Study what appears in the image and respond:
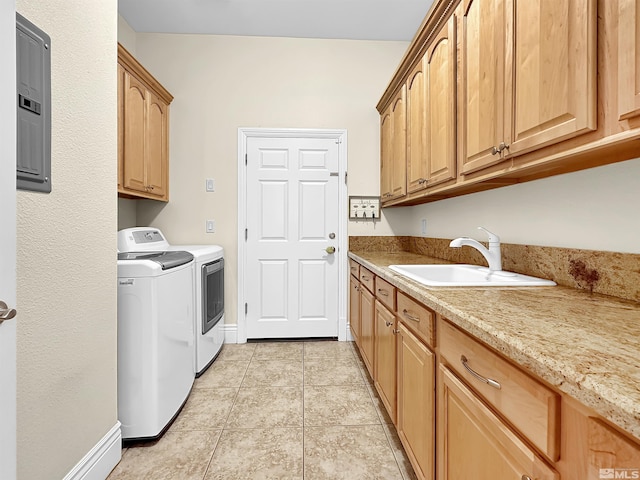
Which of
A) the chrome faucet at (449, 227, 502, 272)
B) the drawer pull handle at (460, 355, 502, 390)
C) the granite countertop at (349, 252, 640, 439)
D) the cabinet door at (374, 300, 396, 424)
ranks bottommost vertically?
the cabinet door at (374, 300, 396, 424)

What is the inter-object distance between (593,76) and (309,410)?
196 centimetres

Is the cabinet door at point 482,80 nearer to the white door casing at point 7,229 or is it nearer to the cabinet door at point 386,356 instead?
the cabinet door at point 386,356

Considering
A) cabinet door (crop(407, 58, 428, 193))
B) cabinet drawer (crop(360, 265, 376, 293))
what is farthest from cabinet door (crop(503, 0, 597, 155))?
cabinet drawer (crop(360, 265, 376, 293))

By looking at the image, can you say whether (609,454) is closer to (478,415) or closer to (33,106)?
(478,415)

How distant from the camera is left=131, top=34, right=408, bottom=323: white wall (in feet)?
9.66

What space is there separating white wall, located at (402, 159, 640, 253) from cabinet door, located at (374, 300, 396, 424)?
0.78m

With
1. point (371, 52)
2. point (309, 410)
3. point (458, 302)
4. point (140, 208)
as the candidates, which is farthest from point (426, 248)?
point (140, 208)

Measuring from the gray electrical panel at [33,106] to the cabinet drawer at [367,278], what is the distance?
5.54 feet

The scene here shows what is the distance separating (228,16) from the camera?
2.68 metres

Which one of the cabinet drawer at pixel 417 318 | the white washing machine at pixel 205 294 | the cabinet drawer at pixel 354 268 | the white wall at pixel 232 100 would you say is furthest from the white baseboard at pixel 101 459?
the cabinet drawer at pixel 354 268

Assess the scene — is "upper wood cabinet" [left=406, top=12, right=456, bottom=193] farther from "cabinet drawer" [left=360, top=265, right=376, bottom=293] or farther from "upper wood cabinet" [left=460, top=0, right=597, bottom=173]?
"cabinet drawer" [left=360, top=265, right=376, bottom=293]

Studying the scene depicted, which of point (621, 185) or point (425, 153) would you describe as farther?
point (425, 153)

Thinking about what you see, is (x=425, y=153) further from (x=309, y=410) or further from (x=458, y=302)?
(x=309, y=410)
